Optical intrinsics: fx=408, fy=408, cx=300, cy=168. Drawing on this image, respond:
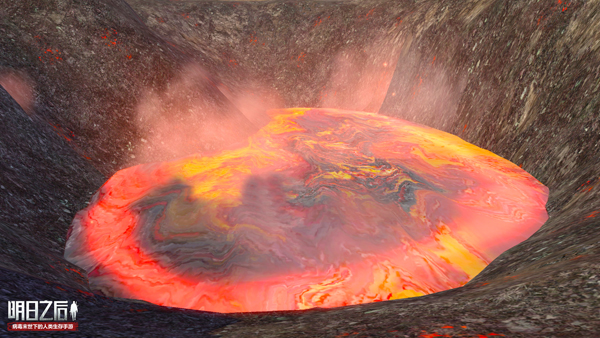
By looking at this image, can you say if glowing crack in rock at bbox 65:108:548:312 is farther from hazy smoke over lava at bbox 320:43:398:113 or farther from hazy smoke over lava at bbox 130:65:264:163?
hazy smoke over lava at bbox 320:43:398:113

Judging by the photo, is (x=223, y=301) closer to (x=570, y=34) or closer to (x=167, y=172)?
(x=167, y=172)

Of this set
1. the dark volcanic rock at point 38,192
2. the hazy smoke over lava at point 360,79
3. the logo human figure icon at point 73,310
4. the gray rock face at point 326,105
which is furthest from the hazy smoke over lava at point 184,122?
the logo human figure icon at point 73,310

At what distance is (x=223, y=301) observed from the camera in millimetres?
5129

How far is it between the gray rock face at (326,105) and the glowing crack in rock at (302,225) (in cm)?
59

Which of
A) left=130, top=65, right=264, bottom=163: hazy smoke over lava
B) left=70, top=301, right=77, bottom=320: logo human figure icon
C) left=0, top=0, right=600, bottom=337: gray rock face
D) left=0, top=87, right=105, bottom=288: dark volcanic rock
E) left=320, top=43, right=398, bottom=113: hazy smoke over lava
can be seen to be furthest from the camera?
left=320, top=43, right=398, bottom=113: hazy smoke over lava

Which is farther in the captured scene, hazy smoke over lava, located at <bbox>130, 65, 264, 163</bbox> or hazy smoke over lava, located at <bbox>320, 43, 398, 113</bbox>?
hazy smoke over lava, located at <bbox>320, 43, 398, 113</bbox>

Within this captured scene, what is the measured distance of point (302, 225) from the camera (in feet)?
22.2

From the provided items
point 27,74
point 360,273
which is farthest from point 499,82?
point 27,74

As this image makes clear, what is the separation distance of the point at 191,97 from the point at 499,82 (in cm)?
751

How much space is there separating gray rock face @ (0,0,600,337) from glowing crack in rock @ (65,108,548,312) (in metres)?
0.59

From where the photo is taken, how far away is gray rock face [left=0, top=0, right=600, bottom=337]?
10.8 ft

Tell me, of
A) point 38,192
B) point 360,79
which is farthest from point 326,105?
point 38,192

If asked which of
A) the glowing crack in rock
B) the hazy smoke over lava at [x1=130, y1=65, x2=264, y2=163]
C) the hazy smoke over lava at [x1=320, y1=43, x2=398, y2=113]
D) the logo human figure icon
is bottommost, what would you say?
the logo human figure icon

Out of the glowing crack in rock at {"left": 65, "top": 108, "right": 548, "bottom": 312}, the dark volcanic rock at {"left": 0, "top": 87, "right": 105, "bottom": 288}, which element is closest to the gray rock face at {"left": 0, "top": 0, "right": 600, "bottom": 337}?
the dark volcanic rock at {"left": 0, "top": 87, "right": 105, "bottom": 288}
